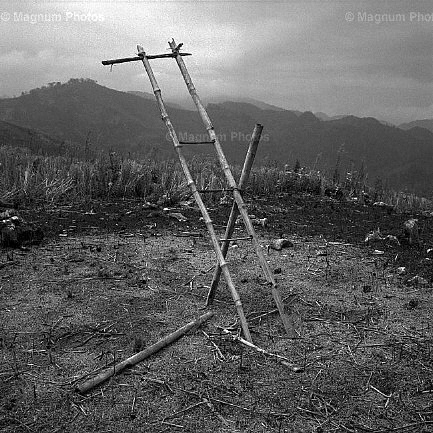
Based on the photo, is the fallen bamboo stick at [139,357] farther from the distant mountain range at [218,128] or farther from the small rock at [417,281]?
the distant mountain range at [218,128]

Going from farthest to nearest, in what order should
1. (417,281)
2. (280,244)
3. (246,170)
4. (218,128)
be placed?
(218,128) → (280,244) → (417,281) → (246,170)

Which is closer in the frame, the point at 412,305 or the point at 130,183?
the point at 412,305

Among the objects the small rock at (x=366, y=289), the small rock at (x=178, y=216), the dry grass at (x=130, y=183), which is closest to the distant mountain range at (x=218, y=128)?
the dry grass at (x=130, y=183)

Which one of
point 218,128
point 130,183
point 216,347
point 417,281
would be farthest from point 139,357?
point 218,128

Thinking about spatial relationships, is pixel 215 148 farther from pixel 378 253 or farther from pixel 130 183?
pixel 130 183

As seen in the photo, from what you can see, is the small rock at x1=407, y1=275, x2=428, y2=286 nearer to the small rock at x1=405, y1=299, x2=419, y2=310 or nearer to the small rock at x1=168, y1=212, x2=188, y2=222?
the small rock at x1=405, y1=299, x2=419, y2=310

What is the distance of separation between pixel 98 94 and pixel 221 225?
104280 millimetres

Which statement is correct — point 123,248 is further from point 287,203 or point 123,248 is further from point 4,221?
point 287,203

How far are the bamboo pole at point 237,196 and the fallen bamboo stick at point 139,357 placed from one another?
69 centimetres

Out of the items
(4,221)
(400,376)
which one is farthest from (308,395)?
(4,221)

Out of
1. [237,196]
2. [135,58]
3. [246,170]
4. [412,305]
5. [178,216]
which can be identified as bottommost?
[412,305]

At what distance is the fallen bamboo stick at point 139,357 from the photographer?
9.88ft

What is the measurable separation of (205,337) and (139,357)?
67 cm

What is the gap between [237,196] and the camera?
4.17 metres
